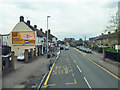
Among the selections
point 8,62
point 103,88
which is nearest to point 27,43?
point 8,62

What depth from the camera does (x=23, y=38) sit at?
87.9 ft

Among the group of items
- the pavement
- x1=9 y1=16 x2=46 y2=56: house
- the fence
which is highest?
x1=9 y1=16 x2=46 y2=56: house

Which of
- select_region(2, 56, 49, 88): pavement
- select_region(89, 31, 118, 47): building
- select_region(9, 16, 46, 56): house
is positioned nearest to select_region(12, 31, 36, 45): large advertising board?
select_region(9, 16, 46, 56): house

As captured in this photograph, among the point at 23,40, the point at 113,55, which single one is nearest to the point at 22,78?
the point at 113,55

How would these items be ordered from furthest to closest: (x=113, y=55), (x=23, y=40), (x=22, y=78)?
(x=23, y=40), (x=113, y=55), (x=22, y=78)

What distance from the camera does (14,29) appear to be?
28391mm

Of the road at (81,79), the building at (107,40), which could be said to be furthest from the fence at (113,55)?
the building at (107,40)

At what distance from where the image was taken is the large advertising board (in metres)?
26.5

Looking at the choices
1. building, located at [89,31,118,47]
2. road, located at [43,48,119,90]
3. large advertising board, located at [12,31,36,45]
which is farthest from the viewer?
large advertising board, located at [12,31,36,45]

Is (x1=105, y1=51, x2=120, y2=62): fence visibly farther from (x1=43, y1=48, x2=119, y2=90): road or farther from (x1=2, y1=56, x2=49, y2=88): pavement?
(x1=2, y1=56, x2=49, y2=88): pavement

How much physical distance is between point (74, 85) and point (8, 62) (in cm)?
795

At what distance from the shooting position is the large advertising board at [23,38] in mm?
26484

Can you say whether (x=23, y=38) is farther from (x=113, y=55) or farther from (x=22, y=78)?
(x=113, y=55)

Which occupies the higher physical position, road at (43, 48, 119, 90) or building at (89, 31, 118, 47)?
building at (89, 31, 118, 47)
